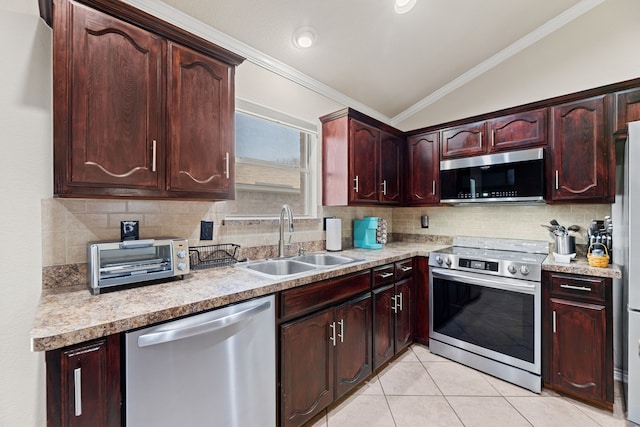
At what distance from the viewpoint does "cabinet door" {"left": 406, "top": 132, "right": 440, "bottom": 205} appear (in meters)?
3.01

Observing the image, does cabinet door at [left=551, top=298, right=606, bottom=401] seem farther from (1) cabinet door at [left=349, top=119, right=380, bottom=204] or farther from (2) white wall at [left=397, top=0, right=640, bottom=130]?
(2) white wall at [left=397, top=0, right=640, bottom=130]

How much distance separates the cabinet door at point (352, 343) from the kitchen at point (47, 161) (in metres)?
0.85

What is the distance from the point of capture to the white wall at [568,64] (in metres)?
2.30

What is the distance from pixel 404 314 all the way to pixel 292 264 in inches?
45.0

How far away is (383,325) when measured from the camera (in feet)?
7.59

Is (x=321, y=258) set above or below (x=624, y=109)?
below

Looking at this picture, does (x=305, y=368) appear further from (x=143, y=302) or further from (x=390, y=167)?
(x=390, y=167)

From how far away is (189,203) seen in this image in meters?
1.85

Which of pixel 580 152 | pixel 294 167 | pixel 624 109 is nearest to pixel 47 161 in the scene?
pixel 294 167

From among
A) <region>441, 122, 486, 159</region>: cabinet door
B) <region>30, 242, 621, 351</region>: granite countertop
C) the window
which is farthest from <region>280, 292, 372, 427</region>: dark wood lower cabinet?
<region>441, 122, 486, 159</region>: cabinet door

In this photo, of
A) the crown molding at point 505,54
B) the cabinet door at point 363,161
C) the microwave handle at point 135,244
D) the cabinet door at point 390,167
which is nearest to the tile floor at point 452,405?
the microwave handle at point 135,244

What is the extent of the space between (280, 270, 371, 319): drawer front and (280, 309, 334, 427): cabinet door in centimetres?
6

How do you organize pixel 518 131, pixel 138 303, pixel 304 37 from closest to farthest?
pixel 138 303 < pixel 304 37 < pixel 518 131

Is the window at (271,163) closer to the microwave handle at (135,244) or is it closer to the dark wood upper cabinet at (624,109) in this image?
the microwave handle at (135,244)
